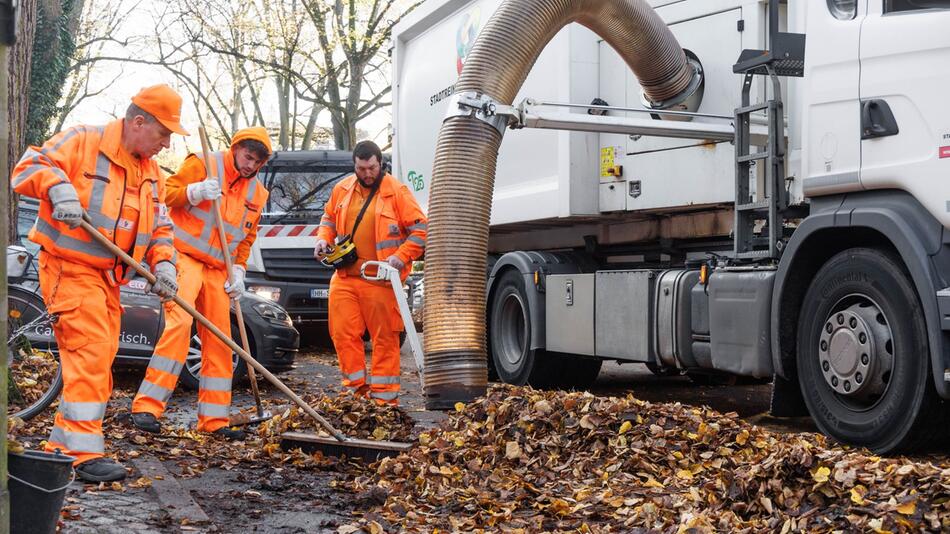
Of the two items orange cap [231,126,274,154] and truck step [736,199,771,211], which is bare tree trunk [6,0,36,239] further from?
truck step [736,199,771,211]

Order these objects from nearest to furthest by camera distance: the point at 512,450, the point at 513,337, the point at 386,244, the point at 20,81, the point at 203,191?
the point at 512,450
the point at 203,191
the point at 386,244
the point at 20,81
the point at 513,337

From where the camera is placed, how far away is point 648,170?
7.54 m

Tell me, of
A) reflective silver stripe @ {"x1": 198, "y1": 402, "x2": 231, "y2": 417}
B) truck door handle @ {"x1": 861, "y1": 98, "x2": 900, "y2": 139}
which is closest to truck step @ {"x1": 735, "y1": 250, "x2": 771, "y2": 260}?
truck door handle @ {"x1": 861, "y1": 98, "x2": 900, "y2": 139}

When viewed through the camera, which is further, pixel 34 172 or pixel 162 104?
pixel 162 104

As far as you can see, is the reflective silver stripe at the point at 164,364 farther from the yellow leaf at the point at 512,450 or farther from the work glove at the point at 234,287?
the yellow leaf at the point at 512,450

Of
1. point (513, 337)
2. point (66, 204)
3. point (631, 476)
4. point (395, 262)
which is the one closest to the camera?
point (631, 476)

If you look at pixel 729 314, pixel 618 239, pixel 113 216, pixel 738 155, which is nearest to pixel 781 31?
pixel 738 155

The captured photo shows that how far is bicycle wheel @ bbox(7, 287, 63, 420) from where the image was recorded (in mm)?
6793

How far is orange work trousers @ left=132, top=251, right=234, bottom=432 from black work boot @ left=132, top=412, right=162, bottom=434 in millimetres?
31

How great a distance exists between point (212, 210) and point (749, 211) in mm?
3076

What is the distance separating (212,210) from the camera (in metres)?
6.40

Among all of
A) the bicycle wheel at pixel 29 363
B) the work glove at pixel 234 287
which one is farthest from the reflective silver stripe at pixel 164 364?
the bicycle wheel at pixel 29 363

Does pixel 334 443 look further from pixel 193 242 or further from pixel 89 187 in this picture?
pixel 89 187

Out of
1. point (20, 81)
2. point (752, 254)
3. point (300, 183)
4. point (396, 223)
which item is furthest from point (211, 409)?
point (300, 183)
